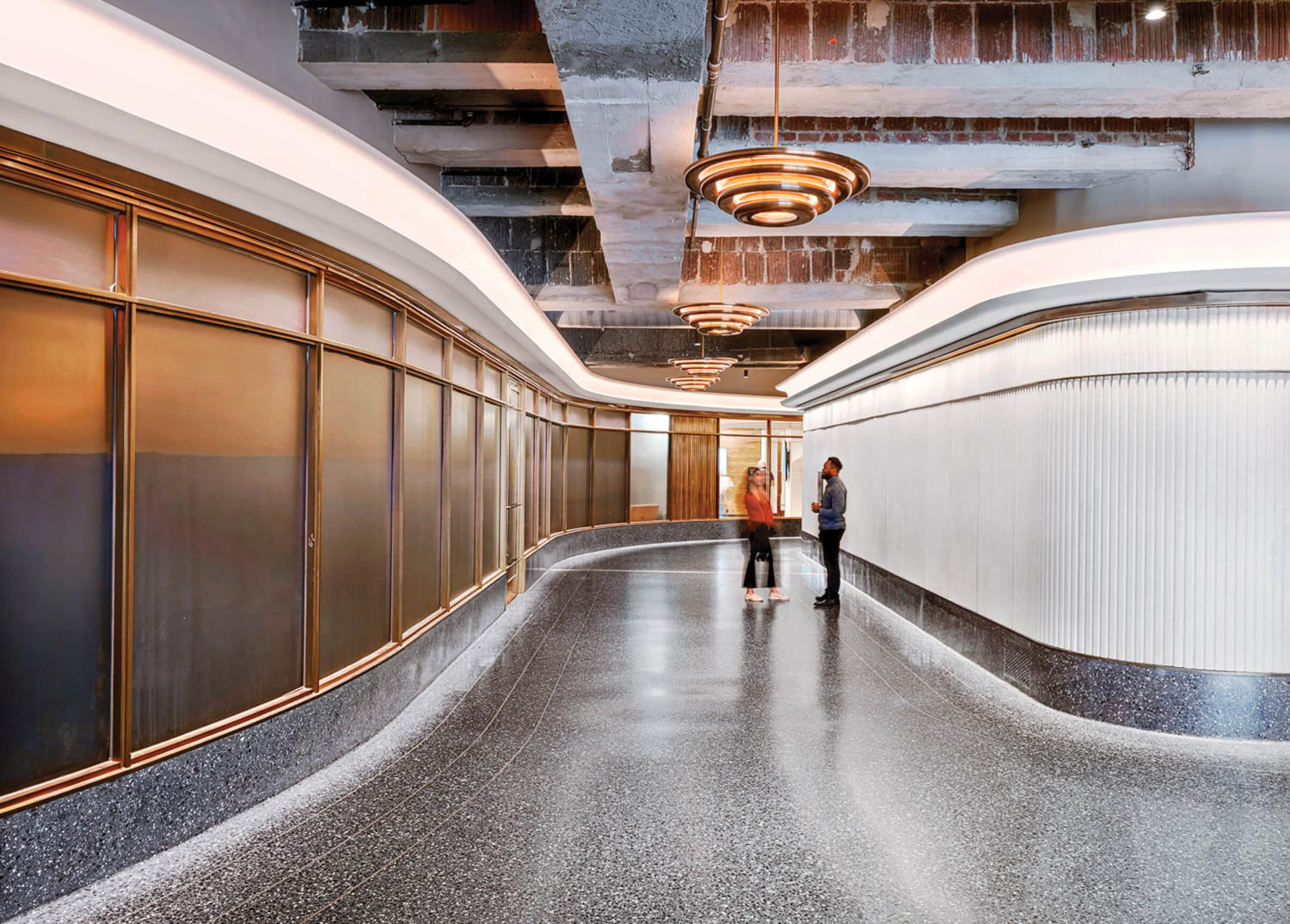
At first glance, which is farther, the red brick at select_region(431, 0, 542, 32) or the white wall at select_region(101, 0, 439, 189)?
the red brick at select_region(431, 0, 542, 32)

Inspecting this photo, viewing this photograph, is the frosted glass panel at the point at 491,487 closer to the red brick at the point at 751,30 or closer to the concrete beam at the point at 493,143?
the concrete beam at the point at 493,143

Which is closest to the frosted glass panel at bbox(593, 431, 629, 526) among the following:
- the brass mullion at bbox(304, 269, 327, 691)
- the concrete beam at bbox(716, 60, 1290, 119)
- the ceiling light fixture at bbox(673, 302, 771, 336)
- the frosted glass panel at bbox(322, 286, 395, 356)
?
the ceiling light fixture at bbox(673, 302, 771, 336)

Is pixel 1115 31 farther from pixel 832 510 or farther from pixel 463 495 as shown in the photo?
pixel 832 510

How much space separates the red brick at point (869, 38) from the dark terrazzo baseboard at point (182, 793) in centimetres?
427

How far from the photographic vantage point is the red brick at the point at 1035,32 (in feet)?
13.0

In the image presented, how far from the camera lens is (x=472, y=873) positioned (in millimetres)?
3395

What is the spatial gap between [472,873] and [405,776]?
1215 millimetres

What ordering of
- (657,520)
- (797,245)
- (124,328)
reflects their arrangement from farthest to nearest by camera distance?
(657,520) → (797,245) → (124,328)

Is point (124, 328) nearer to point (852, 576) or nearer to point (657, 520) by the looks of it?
point (852, 576)

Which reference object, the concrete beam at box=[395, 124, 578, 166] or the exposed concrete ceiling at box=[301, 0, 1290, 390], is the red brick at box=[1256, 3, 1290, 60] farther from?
the concrete beam at box=[395, 124, 578, 166]

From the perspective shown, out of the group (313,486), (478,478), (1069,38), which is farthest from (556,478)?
(1069,38)

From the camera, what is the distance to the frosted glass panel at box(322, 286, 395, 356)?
4.71 metres

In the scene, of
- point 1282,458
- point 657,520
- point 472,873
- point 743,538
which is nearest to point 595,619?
point 472,873

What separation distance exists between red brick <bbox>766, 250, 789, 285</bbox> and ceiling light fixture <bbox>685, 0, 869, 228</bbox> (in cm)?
378
